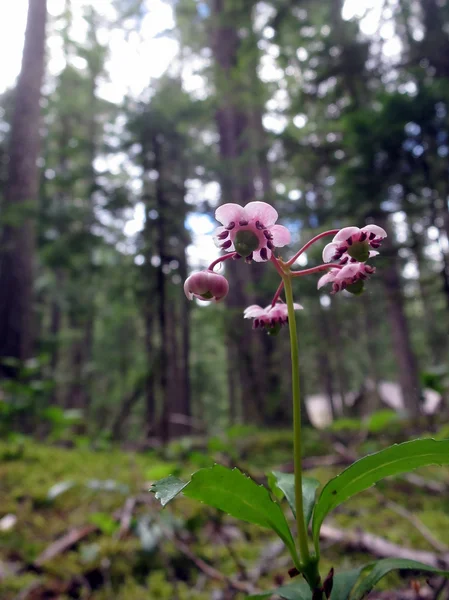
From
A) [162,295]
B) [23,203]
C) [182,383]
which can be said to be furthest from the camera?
[182,383]

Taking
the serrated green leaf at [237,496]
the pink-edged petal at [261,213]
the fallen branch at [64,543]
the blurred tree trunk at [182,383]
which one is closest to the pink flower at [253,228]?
the pink-edged petal at [261,213]

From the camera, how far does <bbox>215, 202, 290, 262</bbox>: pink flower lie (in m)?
0.73

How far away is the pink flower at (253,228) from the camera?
2.41 feet

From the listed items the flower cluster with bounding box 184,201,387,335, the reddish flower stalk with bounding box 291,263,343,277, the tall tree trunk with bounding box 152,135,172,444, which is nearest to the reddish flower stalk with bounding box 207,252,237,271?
the flower cluster with bounding box 184,201,387,335

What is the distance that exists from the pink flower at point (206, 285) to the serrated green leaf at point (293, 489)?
0.37 metres

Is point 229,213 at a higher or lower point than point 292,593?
higher

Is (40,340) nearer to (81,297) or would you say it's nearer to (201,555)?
(81,297)

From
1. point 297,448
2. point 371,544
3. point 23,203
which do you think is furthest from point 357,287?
point 23,203

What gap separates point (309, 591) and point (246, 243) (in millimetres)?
587

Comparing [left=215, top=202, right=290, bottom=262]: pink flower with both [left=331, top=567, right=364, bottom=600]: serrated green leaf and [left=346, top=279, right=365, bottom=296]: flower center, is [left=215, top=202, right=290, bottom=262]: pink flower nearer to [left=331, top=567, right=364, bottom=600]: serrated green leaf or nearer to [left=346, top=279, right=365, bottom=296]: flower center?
[left=346, top=279, right=365, bottom=296]: flower center

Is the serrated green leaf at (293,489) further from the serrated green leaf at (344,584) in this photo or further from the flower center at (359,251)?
the flower center at (359,251)

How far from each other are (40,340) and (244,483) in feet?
18.8

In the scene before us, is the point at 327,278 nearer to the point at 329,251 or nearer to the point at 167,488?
the point at 329,251

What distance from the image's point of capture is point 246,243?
0.73 m
